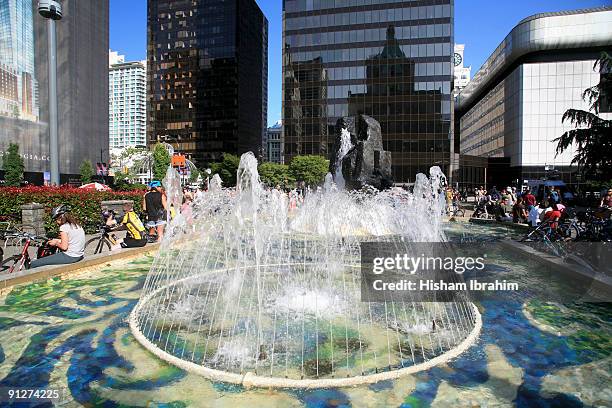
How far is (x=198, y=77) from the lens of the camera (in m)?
120

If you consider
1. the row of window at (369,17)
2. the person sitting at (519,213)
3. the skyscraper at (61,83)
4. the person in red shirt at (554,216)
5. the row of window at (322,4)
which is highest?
the row of window at (322,4)

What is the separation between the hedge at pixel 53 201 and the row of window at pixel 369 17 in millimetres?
62882

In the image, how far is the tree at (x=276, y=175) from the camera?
66438mm

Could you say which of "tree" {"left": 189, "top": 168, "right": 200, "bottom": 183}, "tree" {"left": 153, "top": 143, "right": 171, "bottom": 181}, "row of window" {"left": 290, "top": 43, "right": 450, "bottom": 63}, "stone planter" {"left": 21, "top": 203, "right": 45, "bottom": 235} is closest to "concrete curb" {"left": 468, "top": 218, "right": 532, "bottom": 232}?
"stone planter" {"left": 21, "top": 203, "right": 45, "bottom": 235}

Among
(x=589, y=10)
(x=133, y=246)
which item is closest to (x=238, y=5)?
(x=589, y=10)

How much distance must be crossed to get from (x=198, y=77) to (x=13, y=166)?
82219mm

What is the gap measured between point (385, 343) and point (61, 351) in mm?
3977

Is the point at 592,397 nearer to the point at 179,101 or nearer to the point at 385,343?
the point at 385,343

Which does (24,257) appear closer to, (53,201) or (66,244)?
(66,244)

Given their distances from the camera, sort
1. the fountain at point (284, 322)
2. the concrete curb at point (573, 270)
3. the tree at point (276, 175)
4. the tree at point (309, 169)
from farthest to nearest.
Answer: the tree at point (276, 175), the tree at point (309, 169), the concrete curb at point (573, 270), the fountain at point (284, 322)

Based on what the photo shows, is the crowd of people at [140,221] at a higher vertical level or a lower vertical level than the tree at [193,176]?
lower

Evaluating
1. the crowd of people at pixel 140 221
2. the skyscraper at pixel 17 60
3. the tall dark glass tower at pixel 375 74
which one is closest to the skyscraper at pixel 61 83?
the skyscraper at pixel 17 60

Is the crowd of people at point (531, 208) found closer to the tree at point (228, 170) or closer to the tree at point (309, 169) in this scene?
the tree at point (309, 169)

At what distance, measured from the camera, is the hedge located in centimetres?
1384
